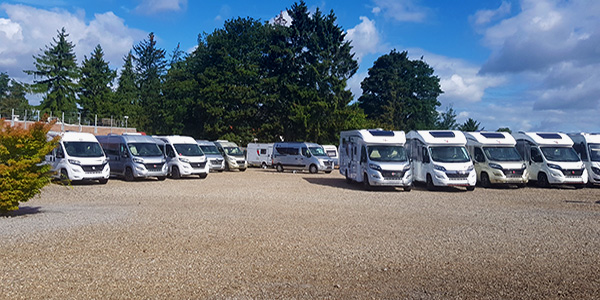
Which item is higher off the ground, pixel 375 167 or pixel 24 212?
pixel 375 167

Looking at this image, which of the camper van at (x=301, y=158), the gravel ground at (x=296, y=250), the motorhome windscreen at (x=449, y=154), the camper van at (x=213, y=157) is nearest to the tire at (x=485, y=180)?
the motorhome windscreen at (x=449, y=154)

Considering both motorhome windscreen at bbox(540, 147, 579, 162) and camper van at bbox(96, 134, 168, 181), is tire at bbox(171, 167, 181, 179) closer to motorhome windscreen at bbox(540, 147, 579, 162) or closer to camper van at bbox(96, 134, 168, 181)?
camper van at bbox(96, 134, 168, 181)

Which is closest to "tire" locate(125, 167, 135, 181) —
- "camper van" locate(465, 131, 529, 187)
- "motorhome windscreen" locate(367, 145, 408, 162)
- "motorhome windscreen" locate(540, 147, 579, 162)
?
"motorhome windscreen" locate(367, 145, 408, 162)

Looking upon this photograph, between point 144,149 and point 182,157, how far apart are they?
6.74ft

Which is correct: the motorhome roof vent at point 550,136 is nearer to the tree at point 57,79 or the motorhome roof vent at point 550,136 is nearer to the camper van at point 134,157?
the camper van at point 134,157

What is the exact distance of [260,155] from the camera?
131ft

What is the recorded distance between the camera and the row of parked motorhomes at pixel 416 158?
20.2 m

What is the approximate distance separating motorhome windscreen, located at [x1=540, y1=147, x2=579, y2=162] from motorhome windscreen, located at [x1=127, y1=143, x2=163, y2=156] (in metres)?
18.8

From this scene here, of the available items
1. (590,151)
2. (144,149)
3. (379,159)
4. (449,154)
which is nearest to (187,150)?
(144,149)

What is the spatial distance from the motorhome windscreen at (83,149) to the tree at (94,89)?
49.4 metres

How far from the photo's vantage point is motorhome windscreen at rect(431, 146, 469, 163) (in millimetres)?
20547

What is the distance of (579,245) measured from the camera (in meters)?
9.16

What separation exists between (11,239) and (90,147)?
1385cm

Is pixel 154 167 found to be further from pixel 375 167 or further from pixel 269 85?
pixel 269 85
